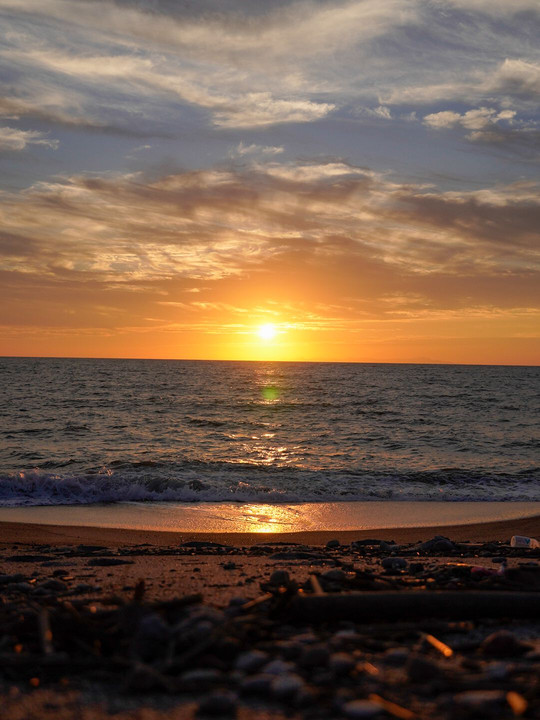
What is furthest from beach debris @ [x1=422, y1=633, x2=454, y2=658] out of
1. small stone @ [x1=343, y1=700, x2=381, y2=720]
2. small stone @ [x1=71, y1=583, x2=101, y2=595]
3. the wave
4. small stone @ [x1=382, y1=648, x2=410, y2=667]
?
the wave

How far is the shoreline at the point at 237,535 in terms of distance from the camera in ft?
35.8

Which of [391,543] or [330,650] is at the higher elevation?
[330,650]

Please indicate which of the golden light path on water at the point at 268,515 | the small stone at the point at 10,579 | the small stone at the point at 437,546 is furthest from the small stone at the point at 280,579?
the golden light path on water at the point at 268,515

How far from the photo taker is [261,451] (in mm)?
24641

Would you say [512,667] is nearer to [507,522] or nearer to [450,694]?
[450,694]

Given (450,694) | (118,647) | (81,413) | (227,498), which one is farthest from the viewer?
(81,413)

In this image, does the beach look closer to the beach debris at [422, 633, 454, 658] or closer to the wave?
the beach debris at [422, 633, 454, 658]

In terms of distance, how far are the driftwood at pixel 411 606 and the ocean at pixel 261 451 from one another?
40.2 ft

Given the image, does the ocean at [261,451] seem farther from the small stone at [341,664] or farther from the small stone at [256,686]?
the small stone at [256,686]

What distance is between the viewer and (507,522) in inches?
527

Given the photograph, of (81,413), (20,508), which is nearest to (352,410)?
(81,413)

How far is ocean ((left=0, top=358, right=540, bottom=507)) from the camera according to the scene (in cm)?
1711

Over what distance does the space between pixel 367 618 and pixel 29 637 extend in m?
2.40

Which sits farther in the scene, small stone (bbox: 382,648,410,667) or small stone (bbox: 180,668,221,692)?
small stone (bbox: 382,648,410,667)
